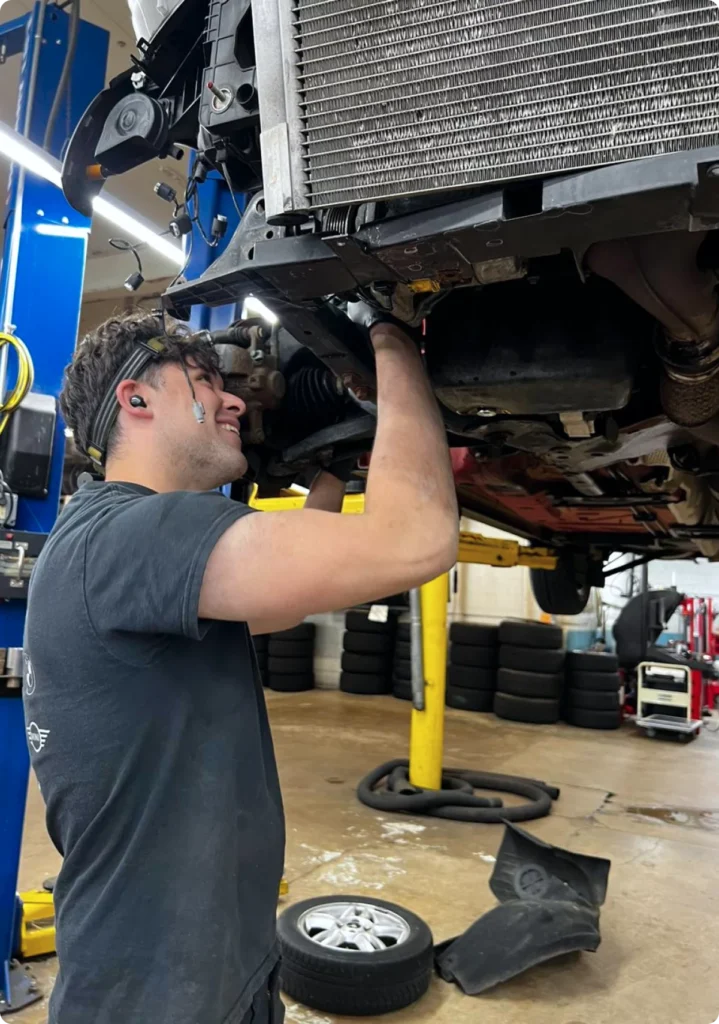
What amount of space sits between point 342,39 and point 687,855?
345cm

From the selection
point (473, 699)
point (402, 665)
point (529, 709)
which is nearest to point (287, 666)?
point (402, 665)

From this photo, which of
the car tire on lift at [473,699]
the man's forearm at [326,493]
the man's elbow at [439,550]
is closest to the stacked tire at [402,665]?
the car tire on lift at [473,699]

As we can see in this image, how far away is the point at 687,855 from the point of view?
3186 millimetres

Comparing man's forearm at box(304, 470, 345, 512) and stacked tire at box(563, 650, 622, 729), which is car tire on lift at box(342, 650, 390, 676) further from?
man's forearm at box(304, 470, 345, 512)

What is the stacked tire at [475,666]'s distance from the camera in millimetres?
6457

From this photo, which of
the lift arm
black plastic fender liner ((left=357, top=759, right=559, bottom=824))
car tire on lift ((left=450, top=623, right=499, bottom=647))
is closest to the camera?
black plastic fender liner ((left=357, top=759, right=559, bottom=824))

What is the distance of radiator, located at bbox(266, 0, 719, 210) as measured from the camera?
624 mm

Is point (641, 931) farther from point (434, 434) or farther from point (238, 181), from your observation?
point (238, 181)

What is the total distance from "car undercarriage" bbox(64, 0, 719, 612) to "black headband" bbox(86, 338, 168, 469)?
0.26ft

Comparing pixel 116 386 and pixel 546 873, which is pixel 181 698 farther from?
pixel 546 873

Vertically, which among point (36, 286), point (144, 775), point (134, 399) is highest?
point (36, 286)

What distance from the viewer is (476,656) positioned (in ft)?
21.4

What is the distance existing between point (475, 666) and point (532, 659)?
65cm

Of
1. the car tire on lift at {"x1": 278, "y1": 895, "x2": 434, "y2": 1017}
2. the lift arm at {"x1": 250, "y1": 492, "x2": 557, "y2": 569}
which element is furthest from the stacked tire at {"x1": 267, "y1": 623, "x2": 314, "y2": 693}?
the car tire on lift at {"x1": 278, "y1": 895, "x2": 434, "y2": 1017}
